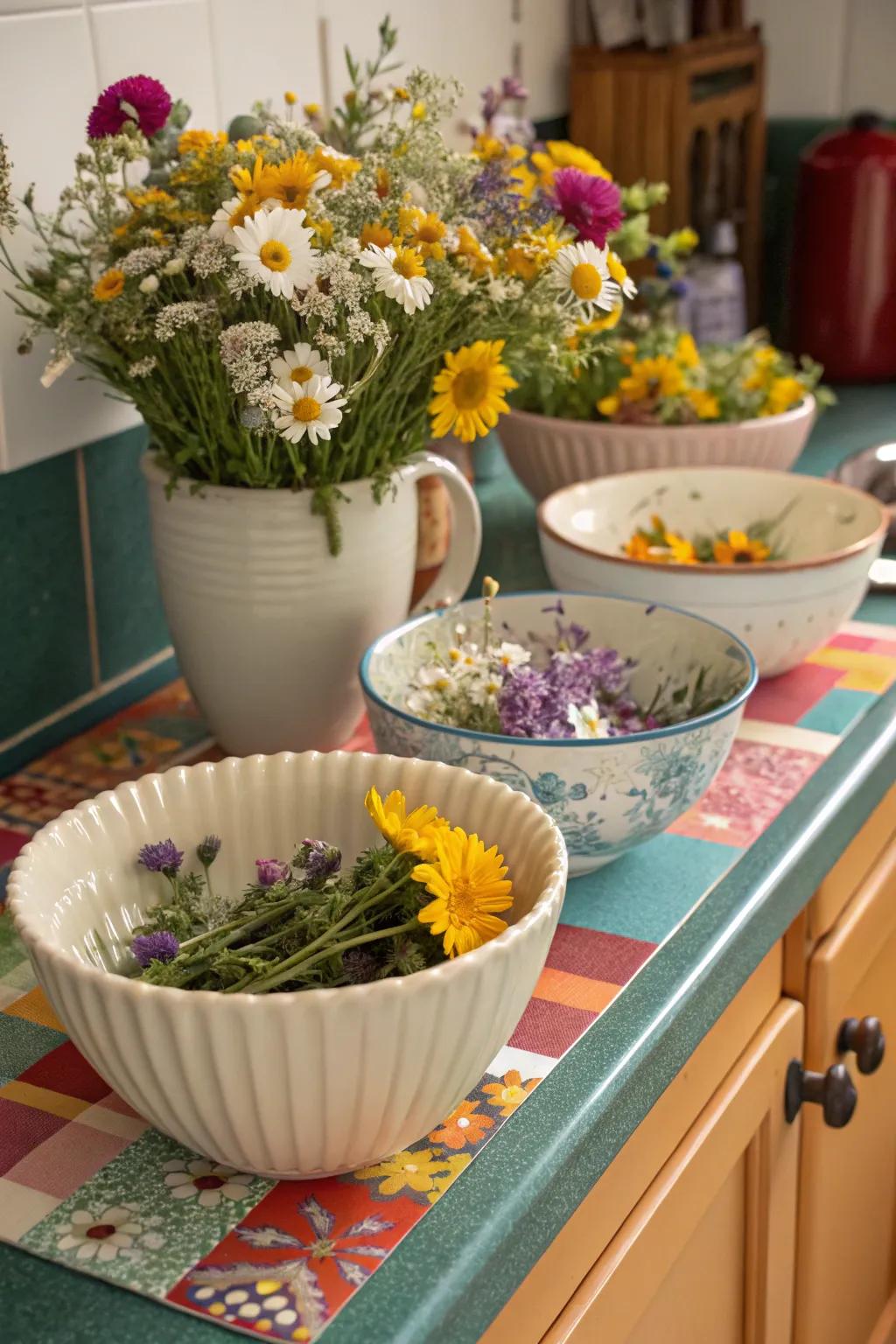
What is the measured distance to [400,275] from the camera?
0.83 meters

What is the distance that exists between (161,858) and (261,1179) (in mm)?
151

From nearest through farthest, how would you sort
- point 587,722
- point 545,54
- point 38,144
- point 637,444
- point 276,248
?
point 276,248, point 587,722, point 38,144, point 637,444, point 545,54

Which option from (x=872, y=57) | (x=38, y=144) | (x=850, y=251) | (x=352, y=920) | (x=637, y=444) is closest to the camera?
(x=352, y=920)

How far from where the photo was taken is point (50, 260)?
38.3 inches

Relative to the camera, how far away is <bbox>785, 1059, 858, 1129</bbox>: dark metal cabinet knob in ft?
3.22

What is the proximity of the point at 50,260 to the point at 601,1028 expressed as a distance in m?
0.58

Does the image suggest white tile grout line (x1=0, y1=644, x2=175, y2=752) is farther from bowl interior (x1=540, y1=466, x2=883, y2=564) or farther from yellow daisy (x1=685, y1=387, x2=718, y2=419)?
yellow daisy (x1=685, y1=387, x2=718, y2=419)

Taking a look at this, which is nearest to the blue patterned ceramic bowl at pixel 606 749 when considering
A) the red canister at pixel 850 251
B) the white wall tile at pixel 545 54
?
the white wall tile at pixel 545 54

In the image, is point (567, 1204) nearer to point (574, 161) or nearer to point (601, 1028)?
point (601, 1028)

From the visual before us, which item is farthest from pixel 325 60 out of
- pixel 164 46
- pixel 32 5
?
pixel 32 5

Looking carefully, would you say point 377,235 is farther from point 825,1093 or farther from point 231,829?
point 825,1093

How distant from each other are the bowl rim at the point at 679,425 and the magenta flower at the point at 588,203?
1.24 feet

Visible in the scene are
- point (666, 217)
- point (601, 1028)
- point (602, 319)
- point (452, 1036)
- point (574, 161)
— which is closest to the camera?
point (452, 1036)

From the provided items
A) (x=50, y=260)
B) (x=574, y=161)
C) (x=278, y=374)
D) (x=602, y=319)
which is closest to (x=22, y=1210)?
(x=278, y=374)
